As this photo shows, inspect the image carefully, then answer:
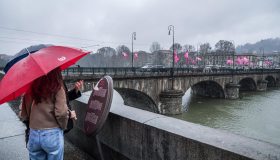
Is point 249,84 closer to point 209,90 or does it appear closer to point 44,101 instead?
point 209,90

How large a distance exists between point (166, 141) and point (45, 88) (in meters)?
1.47

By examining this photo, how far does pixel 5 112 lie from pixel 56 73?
5384mm

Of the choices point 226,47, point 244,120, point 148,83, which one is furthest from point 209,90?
point 226,47

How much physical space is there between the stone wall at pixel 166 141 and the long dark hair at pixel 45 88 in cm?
108

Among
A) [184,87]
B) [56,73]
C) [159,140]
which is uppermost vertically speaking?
[56,73]

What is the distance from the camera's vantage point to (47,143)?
2.35 m

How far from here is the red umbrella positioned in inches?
86.2

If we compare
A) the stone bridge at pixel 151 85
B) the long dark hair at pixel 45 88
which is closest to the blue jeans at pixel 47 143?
the long dark hair at pixel 45 88

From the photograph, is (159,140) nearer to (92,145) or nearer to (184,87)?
(92,145)

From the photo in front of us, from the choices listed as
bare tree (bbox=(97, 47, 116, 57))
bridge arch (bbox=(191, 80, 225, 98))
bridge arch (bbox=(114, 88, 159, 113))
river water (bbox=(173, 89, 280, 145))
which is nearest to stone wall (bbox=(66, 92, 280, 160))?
river water (bbox=(173, 89, 280, 145))

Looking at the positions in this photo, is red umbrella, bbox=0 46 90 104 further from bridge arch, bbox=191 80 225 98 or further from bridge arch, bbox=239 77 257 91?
bridge arch, bbox=239 77 257 91

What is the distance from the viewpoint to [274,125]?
2359 centimetres

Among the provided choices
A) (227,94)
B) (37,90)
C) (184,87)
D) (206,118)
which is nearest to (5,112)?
(37,90)

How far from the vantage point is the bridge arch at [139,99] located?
2811 centimetres
